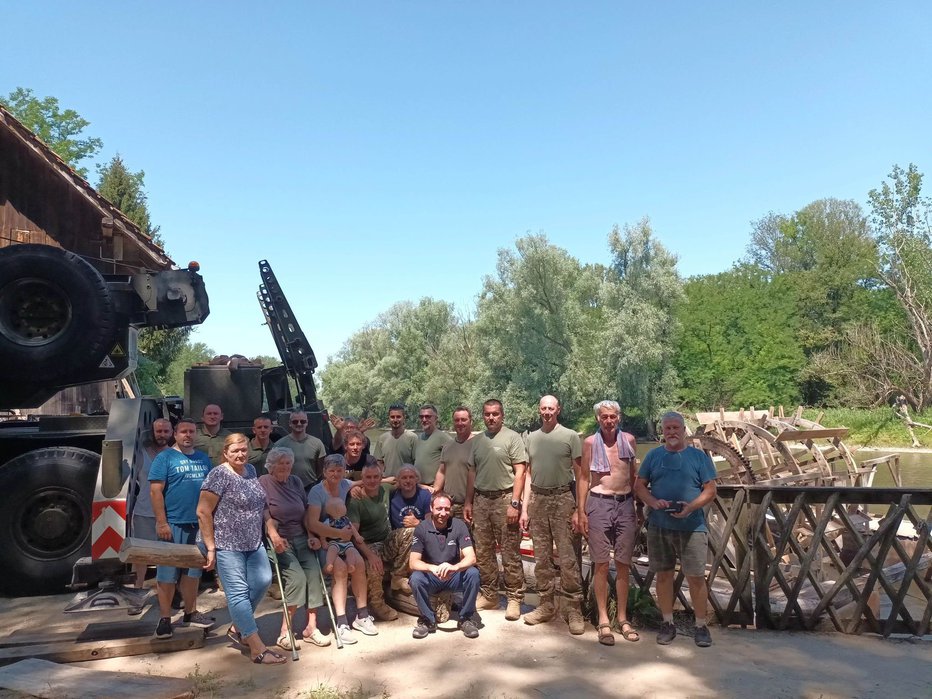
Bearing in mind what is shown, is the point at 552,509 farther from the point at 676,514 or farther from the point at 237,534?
the point at 237,534

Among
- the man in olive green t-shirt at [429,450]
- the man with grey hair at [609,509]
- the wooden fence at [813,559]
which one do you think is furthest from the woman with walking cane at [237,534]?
the wooden fence at [813,559]

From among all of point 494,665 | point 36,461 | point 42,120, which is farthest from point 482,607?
point 42,120

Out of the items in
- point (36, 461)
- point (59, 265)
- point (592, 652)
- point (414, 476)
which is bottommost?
point (592, 652)

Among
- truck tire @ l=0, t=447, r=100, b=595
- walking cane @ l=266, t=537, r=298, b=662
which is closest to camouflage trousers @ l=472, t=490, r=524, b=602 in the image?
walking cane @ l=266, t=537, r=298, b=662

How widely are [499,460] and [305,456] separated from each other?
204cm

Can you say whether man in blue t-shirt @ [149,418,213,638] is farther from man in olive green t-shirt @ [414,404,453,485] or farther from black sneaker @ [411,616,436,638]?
man in olive green t-shirt @ [414,404,453,485]

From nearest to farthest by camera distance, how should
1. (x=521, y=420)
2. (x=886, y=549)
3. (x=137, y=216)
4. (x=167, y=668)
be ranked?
(x=167, y=668), (x=886, y=549), (x=137, y=216), (x=521, y=420)

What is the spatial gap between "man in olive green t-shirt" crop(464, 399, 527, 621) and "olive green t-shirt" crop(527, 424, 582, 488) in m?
0.24

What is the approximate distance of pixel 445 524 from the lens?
5.84 metres

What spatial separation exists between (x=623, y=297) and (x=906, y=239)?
15077 millimetres

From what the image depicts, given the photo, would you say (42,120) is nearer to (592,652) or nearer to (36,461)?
(36,461)

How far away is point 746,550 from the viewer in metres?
5.96

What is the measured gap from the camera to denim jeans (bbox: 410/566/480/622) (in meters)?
5.71

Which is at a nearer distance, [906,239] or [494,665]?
[494,665]
